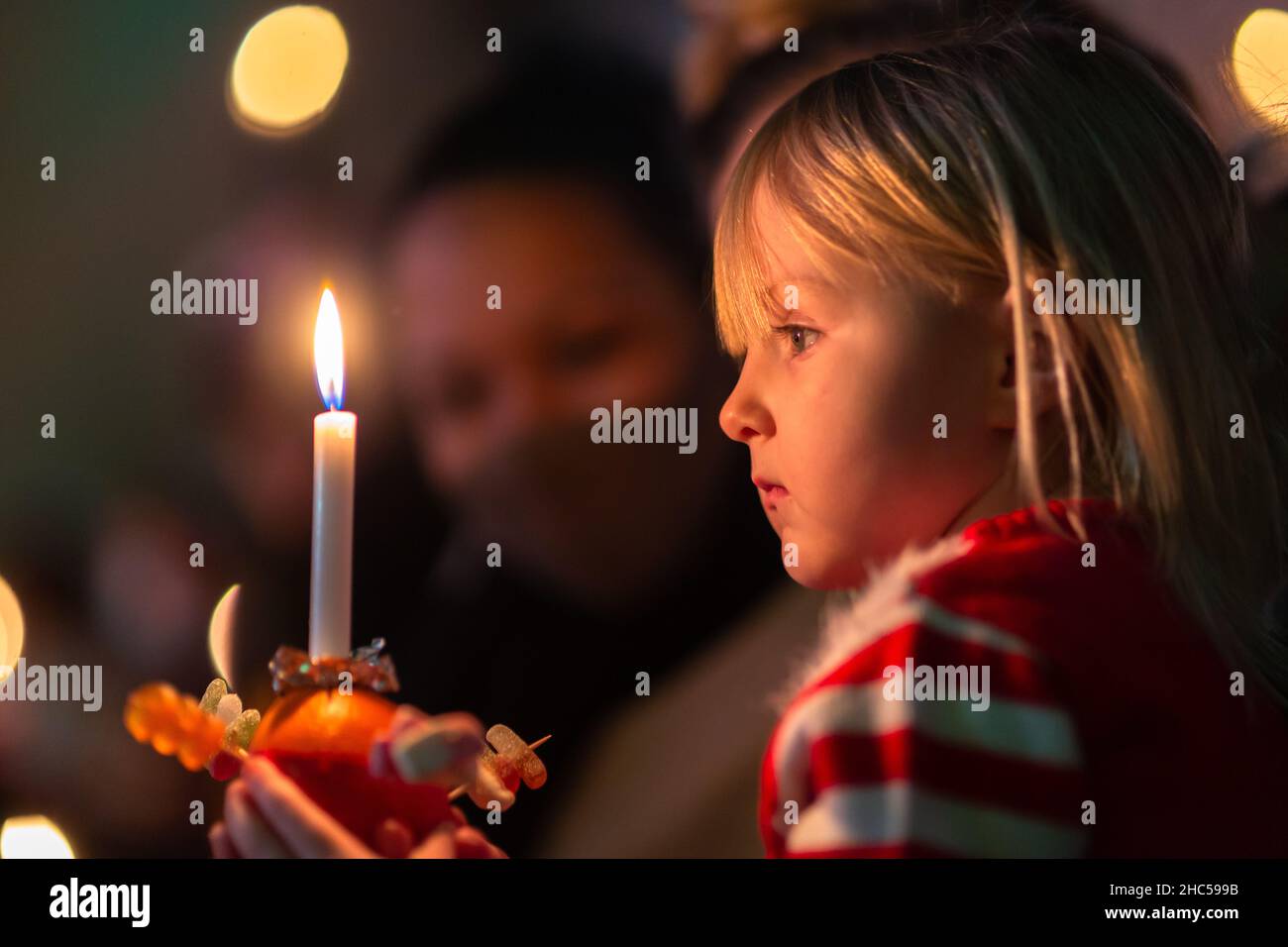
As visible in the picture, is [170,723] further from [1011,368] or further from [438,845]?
[1011,368]

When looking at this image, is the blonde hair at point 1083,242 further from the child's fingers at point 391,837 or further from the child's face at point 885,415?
the child's fingers at point 391,837

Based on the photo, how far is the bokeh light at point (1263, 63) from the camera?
1075 millimetres

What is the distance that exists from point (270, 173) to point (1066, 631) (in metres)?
0.73

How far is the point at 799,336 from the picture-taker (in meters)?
0.90

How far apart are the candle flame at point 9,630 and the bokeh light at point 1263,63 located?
1080 mm

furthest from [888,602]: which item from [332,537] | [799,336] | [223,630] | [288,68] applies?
[288,68]

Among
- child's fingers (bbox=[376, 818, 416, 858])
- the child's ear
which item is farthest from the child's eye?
child's fingers (bbox=[376, 818, 416, 858])

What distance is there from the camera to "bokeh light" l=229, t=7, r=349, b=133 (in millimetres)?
1072

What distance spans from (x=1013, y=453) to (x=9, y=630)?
0.78 m

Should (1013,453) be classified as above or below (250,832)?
above

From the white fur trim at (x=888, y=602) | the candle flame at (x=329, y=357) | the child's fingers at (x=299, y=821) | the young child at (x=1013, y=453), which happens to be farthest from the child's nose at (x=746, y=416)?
the child's fingers at (x=299, y=821)

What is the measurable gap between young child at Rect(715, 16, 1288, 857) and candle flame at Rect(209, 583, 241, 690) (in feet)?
1.45

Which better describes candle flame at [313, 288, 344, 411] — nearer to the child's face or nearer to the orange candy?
the orange candy
